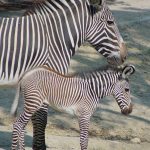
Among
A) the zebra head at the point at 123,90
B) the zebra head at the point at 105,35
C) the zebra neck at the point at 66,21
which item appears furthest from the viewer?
the zebra head at the point at 105,35

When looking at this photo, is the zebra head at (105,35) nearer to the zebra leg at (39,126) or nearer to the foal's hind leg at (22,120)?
the zebra leg at (39,126)

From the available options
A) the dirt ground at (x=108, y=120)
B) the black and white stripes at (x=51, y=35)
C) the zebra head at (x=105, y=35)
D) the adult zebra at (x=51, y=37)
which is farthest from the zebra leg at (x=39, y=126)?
the zebra head at (x=105, y=35)

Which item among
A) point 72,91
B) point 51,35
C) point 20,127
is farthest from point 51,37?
point 20,127

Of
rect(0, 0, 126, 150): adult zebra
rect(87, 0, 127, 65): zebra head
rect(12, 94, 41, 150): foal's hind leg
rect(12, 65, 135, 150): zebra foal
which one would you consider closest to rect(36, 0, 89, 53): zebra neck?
rect(0, 0, 126, 150): adult zebra

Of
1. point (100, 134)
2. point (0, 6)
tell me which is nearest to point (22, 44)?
point (100, 134)

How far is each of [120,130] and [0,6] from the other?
8.84 m

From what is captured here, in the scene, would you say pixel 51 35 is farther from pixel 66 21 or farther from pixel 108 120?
pixel 108 120

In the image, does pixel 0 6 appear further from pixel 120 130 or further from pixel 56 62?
pixel 56 62

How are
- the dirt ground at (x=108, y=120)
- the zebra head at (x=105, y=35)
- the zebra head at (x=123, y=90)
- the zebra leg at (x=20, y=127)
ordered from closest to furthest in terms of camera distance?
1. the zebra leg at (x=20, y=127)
2. the zebra head at (x=123, y=90)
3. the zebra head at (x=105, y=35)
4. the dirt ground at (x=108, y=120)

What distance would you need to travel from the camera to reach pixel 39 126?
24.8ft

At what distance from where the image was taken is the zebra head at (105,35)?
7.46 m

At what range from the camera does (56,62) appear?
7.15 meters

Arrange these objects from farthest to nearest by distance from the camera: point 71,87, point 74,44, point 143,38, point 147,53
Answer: point 143,38 < point 147,53 < point 74,44 < point 71,87

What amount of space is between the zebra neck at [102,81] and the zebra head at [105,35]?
2.16 ft
